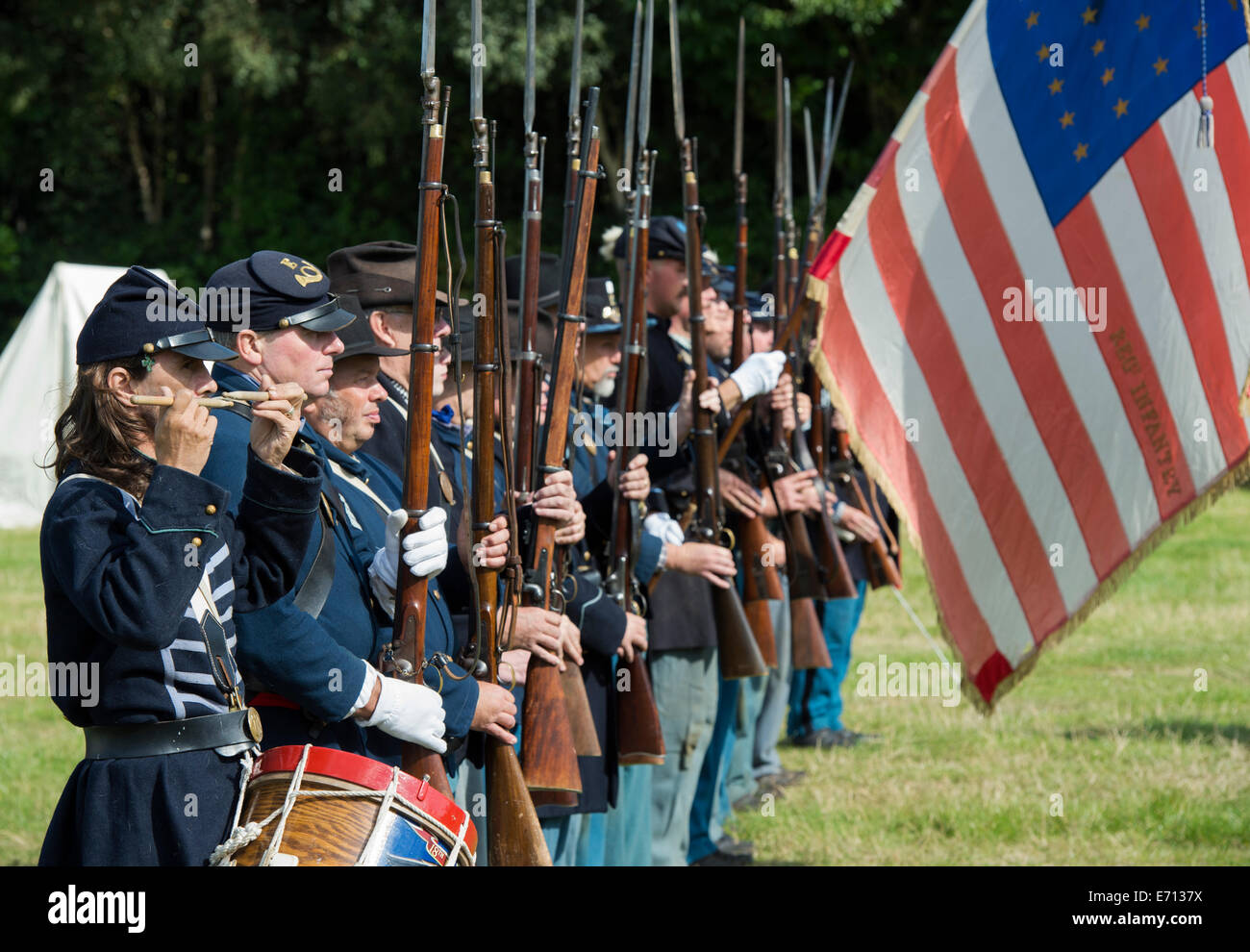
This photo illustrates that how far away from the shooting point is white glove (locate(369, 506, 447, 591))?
129 inches

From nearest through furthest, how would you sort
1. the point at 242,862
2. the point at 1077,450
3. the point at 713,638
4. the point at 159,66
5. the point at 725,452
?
1. the point at 242,862
2. the point at 1077,450
3. the point at 713,638
4. the point at 725,452
5. the point at 159,66

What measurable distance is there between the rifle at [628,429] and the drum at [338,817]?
1.98 m

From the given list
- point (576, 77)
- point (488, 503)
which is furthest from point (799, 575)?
point (488, 503)

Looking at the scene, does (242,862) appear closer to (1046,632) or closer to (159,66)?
(1046,632)

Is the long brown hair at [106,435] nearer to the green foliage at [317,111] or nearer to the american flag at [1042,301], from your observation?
the american flag at [1042,301]

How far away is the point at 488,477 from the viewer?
379cm

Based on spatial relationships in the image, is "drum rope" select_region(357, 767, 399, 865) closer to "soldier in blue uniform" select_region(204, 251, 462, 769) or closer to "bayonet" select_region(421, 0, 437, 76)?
"soldier in blue uniform" select_region(204, 251, 462, 769)

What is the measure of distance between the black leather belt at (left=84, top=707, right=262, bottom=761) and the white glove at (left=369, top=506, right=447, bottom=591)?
533 millimetres

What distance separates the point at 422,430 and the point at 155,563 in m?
0.78

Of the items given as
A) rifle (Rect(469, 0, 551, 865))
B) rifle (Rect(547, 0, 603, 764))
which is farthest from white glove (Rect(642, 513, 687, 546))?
rifle (Rect(469, 0, 551, 865))
